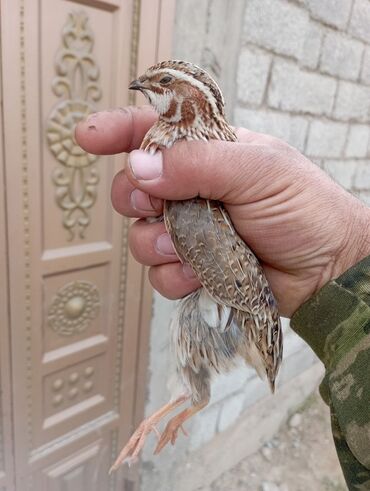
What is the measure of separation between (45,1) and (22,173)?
77 cm

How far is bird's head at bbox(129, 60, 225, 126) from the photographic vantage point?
1.33 meters

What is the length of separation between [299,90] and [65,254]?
2011mm

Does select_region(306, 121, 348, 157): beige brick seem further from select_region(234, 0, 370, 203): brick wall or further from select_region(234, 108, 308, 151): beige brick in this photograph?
select_region(234, 108, 308, 151): beige brick

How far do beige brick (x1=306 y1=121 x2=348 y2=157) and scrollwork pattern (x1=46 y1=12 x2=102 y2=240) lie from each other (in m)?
1.85

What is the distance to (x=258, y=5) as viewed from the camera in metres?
2.53

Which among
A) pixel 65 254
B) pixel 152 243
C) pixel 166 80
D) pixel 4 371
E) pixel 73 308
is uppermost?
pixel 166 80

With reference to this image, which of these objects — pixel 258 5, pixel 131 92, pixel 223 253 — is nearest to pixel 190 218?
pixel 223 253

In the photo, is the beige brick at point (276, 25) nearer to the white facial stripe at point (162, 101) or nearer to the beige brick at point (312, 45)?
the beige brick at point (312, 45)

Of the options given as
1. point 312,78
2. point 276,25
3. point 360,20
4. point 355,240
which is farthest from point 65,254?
point 360,20

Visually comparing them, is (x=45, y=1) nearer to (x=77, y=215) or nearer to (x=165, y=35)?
(x=165, y=35)

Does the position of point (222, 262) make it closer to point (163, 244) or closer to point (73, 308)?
point (163, 244)

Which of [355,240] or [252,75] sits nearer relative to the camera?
[355,240]

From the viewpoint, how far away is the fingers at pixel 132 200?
5.48ft

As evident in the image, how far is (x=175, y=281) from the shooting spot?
5.77 feet
